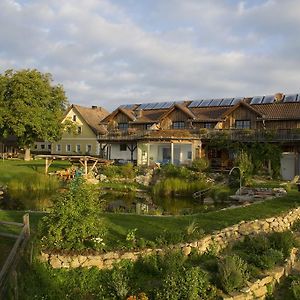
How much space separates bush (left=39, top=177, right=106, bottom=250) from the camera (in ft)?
34.3

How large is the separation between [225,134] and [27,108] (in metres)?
21.0

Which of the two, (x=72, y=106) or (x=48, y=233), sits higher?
(x=72, y=106)

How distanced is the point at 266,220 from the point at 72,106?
4432cm

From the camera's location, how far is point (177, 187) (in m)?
29.2

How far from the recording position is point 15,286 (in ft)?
29.8

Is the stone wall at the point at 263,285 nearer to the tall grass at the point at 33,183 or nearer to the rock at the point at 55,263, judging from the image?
the rock at the point at 55,263

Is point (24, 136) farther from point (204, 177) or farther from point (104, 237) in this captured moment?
point (104, 237)

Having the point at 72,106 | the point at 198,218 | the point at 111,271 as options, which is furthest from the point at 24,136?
the point at 111,271

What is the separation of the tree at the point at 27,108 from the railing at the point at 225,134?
9111 mm

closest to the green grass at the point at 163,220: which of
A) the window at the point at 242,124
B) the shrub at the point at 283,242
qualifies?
the shrub at the point at 283,242

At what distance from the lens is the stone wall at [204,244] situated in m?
10.2

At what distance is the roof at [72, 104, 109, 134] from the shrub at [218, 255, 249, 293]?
45.0 meters

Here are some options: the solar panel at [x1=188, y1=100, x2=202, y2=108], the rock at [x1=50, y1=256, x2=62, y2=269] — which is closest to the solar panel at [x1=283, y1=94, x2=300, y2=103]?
the solar panel at [x1=188, y1=100, x2=202, y2=108]

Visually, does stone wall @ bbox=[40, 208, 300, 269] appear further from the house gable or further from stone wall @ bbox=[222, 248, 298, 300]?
the house gable
